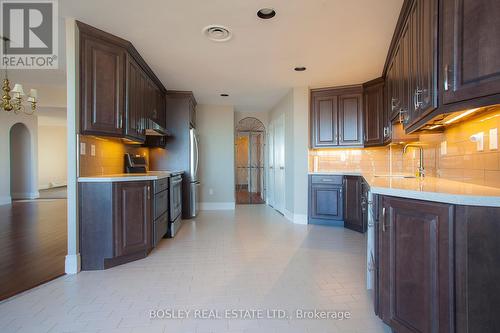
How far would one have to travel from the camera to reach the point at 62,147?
10000 mm

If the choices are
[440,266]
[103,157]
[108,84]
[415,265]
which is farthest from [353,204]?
[108,84]

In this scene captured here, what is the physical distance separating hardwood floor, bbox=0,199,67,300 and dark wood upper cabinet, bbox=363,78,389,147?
4.29 m

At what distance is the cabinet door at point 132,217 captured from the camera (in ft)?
8.54

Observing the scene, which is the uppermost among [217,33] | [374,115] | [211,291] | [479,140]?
[217,33]

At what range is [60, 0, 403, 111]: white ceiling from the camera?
229 cm

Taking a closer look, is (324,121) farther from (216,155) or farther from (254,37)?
(216,155)

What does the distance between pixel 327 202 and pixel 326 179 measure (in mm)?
372

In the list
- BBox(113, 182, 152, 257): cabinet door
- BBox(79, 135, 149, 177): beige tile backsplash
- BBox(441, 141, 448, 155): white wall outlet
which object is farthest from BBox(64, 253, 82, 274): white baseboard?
BBox(441, 141, 448, 155): white wall outlet

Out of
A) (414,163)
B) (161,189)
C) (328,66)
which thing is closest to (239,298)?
(161,189)

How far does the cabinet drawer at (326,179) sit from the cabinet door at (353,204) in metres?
0.09

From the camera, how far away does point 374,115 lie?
4.27 m

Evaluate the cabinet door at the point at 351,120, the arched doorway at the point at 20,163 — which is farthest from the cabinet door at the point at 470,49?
the arched doorway at the point at 20,163

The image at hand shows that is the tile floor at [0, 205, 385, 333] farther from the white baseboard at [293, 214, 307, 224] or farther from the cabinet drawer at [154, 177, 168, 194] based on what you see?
the white baseboard at [293, 214, 307, 224]

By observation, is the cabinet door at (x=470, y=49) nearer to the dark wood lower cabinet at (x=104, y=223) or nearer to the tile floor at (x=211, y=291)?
the tile floor at (x=211, y=291)
